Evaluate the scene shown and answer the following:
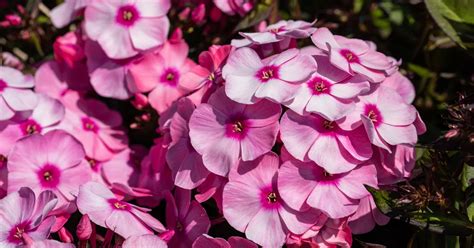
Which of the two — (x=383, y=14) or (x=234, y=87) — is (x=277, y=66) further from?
(x=383, y=14)

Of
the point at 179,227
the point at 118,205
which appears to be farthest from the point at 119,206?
the point at 179,227

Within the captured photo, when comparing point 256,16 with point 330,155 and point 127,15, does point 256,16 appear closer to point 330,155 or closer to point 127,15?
point 127,15

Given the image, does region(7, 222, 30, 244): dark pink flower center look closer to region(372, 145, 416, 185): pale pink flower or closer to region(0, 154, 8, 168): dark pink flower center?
region(0, 154, 8, 168): dark pink flower center

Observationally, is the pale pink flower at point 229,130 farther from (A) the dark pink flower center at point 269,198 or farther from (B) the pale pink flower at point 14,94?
(B) the pale pink flower at point 14,94

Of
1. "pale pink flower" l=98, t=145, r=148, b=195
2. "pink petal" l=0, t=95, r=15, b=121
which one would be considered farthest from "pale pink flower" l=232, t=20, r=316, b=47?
"pink petal" l=0, t=95, r=15, b=121

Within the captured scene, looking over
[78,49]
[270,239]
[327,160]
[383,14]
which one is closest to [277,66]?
[327,160]

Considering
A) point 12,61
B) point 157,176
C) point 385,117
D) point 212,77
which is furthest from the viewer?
point 12,61

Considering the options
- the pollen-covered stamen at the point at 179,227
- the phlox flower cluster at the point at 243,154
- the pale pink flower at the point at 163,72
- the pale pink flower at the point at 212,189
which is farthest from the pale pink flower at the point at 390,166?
the pale pink flower at the point at 163,72
